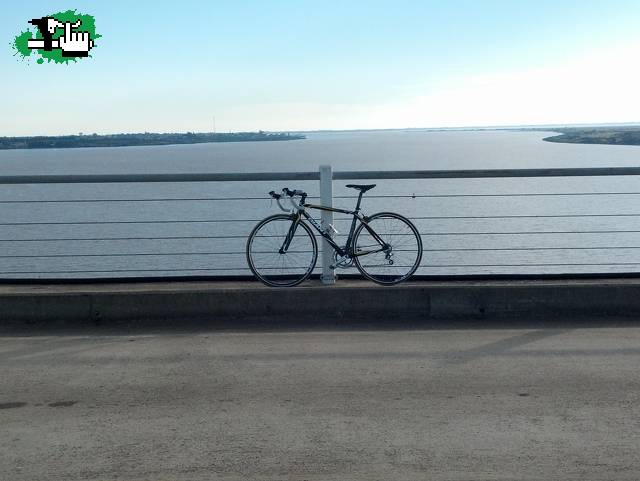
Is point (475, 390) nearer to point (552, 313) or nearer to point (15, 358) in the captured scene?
point (552, 313)

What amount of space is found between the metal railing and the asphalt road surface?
1857mm

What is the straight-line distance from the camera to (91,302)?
26.3 ft

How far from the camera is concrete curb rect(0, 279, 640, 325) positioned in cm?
803

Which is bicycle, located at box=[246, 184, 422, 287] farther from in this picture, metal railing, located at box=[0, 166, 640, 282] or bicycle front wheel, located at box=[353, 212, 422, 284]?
metal railing, located at box=[0, 166, 640, 282]

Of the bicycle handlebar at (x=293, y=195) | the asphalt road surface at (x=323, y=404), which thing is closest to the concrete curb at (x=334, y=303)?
the asphalt road surface at (x=323, y=404)

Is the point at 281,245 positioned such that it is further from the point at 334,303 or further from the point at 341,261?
the point at 334,303

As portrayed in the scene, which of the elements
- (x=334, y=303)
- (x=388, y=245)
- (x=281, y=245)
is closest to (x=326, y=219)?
(x=281, y=245)

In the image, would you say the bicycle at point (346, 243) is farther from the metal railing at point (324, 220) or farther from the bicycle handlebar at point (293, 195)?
the metal railing at point (324, 220)

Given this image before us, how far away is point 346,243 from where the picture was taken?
8711 millimetres

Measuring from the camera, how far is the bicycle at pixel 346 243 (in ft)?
28.3

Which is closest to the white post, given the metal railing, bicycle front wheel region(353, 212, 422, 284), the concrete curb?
the metal railing

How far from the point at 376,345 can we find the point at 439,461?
8.09 feet

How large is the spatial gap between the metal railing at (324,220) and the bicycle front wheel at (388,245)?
39cm

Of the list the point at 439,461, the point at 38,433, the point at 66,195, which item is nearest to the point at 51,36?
the point at 38,433
